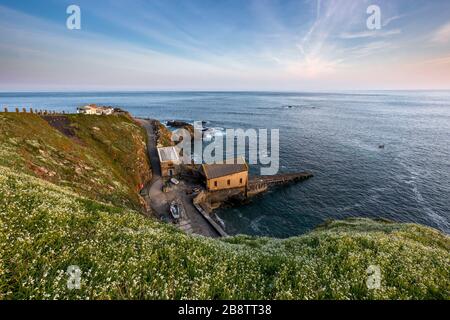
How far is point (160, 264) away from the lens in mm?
8461

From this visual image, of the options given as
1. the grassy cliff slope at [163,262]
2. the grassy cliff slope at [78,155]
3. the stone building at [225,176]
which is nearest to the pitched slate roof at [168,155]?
the grassy cliff slope at [78,155]

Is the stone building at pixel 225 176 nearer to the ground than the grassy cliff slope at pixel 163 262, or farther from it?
nearer to the ground

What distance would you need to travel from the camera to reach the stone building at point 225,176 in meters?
44.5

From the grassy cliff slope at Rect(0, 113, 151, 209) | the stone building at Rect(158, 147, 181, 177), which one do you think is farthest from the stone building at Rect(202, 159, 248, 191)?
the grassy cliff slope at Rect(0, 113, 151, 209)

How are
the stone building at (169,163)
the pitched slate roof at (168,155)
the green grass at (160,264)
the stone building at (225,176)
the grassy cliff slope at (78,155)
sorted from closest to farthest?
1. the green grass at (160,264)
2. the grassy cliff slope at (78,155)
3. the stone building at (225,176)
4. the stone building at (169,163)
5. the pitched slate roof at (168,155)

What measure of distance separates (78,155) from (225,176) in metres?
27.7

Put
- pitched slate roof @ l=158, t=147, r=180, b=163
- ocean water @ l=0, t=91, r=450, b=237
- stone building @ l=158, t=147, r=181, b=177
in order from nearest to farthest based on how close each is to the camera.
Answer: ocean water @ l=0, t=91, r=450, b=237, stone building @ l=158, t=147, r=181, b=177, pitched slate roof @ l=158, t=147, r=180, b=163

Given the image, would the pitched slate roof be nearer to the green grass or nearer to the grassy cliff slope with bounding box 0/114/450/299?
the grassy cliff slope with bounding box 0/114/450/299

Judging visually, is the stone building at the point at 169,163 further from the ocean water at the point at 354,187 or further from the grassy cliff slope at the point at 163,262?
the grassy cliff slope at the point at 163,262

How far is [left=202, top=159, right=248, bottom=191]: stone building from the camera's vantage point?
44500mm

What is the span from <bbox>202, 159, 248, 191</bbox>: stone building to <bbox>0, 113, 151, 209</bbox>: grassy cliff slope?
48.2ft

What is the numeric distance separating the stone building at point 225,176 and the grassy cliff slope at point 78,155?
1468 cm

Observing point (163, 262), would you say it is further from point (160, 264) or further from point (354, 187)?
point (354, 187)
